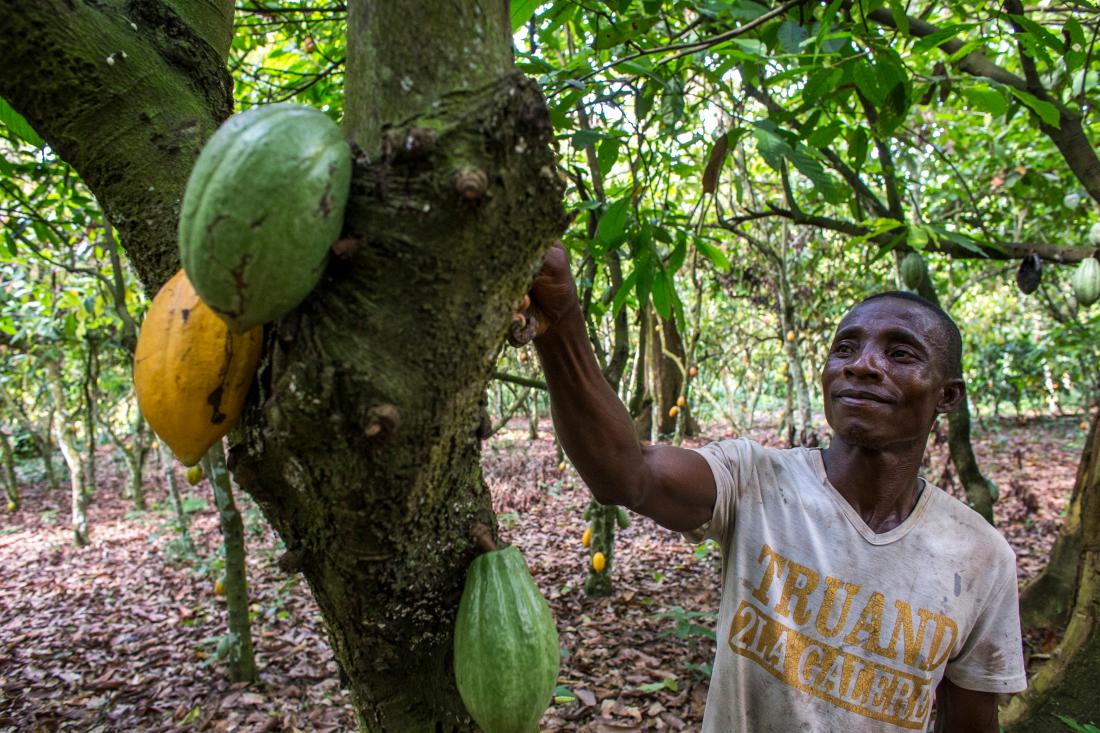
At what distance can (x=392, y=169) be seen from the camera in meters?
0.54

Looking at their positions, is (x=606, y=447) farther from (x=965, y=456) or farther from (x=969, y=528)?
(x=965, y=456)

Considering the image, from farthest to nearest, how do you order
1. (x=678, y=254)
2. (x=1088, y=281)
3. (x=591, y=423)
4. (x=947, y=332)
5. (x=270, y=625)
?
(x=270, y=625) → (x=1088, y=281) → (x=678, y=254) → (x=947, y=332) → (x=591, y=423)

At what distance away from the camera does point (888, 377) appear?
1443 mm

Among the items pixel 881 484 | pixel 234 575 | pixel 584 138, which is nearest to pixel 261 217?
pixel 584 138

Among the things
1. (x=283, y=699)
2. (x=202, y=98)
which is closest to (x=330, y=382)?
(x=202, y=98)

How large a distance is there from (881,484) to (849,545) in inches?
6.0

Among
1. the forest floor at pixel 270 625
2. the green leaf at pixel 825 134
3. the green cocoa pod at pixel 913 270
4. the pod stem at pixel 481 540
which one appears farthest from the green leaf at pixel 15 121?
the green cocoa pod at pixel 913 270

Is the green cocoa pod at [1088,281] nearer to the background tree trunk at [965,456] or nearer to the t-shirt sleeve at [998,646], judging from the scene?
the background tree trunk at [965,456]

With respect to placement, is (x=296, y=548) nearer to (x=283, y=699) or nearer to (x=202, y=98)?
(x=202, y=98)

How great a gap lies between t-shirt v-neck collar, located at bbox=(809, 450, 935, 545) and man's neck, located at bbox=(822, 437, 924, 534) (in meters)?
0.02

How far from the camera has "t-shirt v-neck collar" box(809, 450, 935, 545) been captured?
1.41 meters

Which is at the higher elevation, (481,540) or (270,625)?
(481,540)

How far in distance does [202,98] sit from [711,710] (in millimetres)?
1395

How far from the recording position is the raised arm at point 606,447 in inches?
46.7
